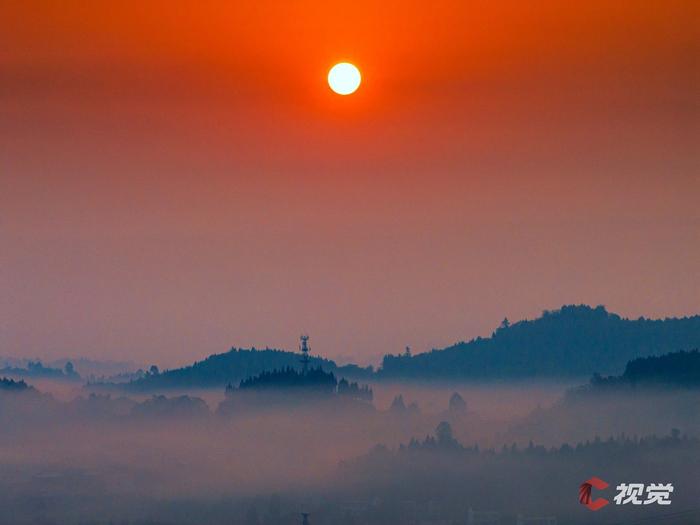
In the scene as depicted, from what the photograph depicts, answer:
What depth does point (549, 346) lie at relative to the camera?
120 ft

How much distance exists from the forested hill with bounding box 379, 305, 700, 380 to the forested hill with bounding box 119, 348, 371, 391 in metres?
2.63

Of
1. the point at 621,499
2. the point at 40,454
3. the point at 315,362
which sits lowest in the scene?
the point at 621,499

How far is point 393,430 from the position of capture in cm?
3456

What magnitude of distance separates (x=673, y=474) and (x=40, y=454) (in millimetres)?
19805

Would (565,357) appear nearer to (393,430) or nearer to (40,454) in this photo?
(393,430)

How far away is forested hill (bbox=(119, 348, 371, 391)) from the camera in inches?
1220

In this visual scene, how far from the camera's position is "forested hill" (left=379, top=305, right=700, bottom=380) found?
1288 inches

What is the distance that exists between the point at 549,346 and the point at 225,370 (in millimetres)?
11139

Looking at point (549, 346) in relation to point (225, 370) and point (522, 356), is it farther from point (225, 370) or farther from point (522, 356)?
point (225, 370)

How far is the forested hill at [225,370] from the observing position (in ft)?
102

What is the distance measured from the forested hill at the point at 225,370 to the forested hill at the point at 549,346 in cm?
263

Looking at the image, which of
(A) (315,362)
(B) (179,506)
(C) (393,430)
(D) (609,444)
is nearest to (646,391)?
(D) (609,444)

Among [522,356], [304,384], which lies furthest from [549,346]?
[304,384]

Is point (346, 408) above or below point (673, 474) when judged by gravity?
above
